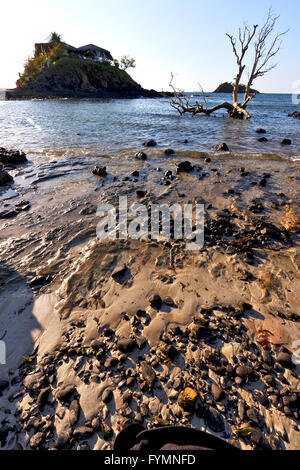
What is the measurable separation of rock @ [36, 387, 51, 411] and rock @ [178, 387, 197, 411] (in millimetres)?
1333

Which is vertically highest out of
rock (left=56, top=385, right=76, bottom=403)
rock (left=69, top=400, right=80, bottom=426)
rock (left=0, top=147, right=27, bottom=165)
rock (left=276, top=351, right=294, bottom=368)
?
rock (left=0, top=147, right=27, bottom=165)

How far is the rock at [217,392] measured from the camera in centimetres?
207

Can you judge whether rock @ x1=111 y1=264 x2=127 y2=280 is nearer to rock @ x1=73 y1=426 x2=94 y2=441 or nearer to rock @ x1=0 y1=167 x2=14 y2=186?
rock @ x1=73 y1=426 x2=94 y2=441

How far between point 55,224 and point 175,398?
4371mm

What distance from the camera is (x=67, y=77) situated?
65.9 m

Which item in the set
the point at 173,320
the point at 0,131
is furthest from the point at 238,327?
the point at 0,131

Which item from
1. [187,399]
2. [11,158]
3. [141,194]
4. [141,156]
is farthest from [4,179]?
[187,399]

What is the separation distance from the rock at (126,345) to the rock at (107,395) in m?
Result: 0.42

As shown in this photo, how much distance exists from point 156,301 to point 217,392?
4.24ft

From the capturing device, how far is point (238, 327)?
8.95 feet

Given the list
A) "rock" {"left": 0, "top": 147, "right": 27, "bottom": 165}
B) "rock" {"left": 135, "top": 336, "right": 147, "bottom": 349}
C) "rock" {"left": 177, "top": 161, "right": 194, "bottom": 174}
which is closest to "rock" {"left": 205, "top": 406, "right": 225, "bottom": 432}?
"rock" {"left": 135, "top": 336, "right": 147, "bottom": 349}

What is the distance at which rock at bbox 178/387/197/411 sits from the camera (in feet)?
6.60

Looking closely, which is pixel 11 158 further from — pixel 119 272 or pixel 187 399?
pixel 187 399
